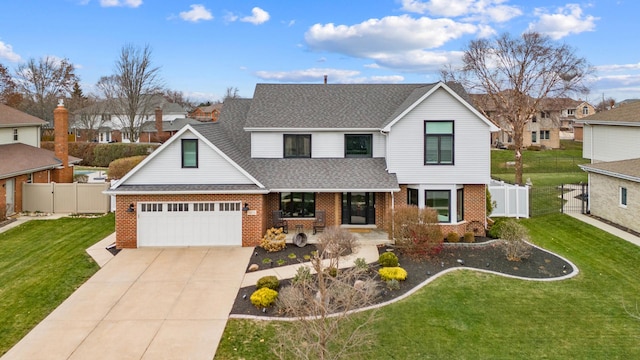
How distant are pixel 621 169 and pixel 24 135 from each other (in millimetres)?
36534

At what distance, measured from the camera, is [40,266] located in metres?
15.6

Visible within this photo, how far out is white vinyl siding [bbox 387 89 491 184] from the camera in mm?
19203

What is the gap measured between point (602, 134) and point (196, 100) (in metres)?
114

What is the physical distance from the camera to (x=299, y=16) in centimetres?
2853

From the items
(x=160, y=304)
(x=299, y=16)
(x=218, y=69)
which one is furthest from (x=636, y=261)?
(x=218, y=69)

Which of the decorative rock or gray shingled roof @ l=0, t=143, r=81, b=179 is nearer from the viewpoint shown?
the decorative rock

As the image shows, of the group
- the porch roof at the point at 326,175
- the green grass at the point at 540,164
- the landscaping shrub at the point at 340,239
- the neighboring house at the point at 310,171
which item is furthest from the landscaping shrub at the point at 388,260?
the green grass at the point at 540,164

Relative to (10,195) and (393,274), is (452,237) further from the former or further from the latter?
(10,195)

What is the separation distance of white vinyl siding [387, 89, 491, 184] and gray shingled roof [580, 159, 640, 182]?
6471mm

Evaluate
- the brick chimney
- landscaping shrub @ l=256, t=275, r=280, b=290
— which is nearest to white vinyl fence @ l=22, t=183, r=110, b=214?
the brick chimney

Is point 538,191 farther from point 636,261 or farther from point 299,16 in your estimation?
point 299,16

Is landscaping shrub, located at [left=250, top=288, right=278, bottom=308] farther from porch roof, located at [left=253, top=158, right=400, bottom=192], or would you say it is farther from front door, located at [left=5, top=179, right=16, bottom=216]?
front door, located at [left=5, top=179, right=16, bottom=216]

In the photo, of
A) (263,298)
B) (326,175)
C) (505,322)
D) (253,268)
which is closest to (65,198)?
(253,268)

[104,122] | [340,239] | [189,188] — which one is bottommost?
[340,239]
